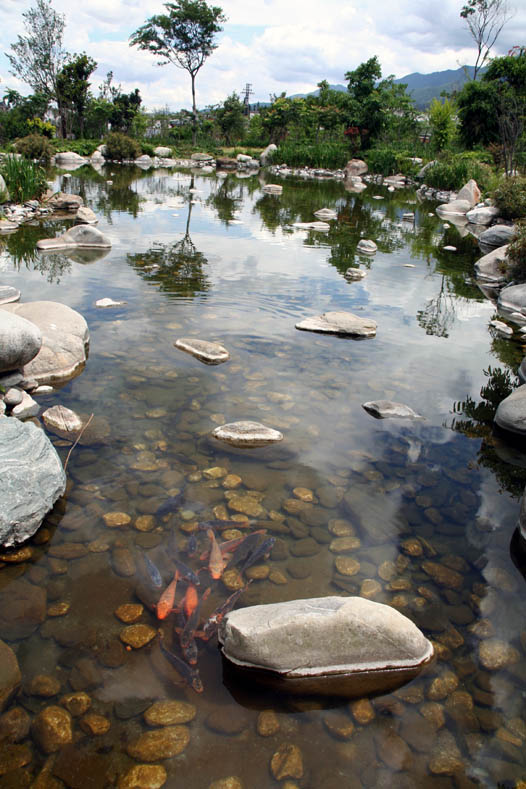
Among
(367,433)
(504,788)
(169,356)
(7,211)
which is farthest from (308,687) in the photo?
(7,211)

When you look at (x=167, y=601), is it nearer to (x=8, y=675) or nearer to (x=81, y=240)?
(x=8, y=675)

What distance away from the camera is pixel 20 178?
46.2 ft

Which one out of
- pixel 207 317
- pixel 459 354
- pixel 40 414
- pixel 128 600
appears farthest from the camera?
pixel 207 317

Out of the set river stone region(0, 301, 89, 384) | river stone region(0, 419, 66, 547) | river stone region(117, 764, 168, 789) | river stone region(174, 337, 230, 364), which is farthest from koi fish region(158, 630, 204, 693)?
river stone region(174, 337, 230, 364)

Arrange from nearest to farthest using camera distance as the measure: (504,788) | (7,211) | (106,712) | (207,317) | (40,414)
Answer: (504,788)
(106,712)
(40,414)
(207,317)
(7,211)

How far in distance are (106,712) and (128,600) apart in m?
0.62

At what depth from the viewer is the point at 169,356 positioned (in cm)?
575

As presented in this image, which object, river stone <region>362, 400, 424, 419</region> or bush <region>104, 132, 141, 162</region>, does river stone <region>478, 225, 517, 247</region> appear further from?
bush <region>104, 132, 141, 162</region>

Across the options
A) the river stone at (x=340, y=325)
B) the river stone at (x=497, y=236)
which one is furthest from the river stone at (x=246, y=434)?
the river stone at (x=497, y=236)

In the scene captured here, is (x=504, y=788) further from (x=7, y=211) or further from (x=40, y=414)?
(x=7, y=211)

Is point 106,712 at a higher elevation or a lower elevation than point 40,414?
lower

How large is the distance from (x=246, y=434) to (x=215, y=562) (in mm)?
1407

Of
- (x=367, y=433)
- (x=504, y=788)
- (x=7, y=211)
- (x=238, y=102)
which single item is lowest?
(x=504, y=788)

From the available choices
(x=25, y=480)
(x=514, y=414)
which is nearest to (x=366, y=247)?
(x=514, y=414)
